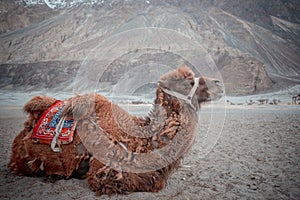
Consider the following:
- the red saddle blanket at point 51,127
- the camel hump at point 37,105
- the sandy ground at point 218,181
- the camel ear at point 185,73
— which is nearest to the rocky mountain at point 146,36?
the sandy ground at point 218,181

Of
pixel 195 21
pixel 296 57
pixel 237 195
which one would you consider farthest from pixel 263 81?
pixel 237 195

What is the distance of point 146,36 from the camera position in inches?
1684

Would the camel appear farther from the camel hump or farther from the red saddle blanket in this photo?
the camel hump

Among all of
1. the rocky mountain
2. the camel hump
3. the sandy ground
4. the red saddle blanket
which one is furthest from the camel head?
the rocky mountain

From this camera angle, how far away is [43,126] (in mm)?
2990

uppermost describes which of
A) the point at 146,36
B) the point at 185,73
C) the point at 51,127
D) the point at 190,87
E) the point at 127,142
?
the point at 146,36

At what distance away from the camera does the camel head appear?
280 cm

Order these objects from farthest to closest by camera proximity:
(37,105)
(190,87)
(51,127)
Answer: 1. (37,105)
2. (51,127)
3. (190,87)

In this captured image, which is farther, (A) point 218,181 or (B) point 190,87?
(A) point 218,181

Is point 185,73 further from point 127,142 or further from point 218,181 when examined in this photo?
point 218,181

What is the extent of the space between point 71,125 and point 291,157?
369 cm

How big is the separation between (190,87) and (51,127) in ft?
5.47

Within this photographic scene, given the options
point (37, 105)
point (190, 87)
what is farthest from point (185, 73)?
point (37, 105)

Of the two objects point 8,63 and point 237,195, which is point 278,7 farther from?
point 237,195
